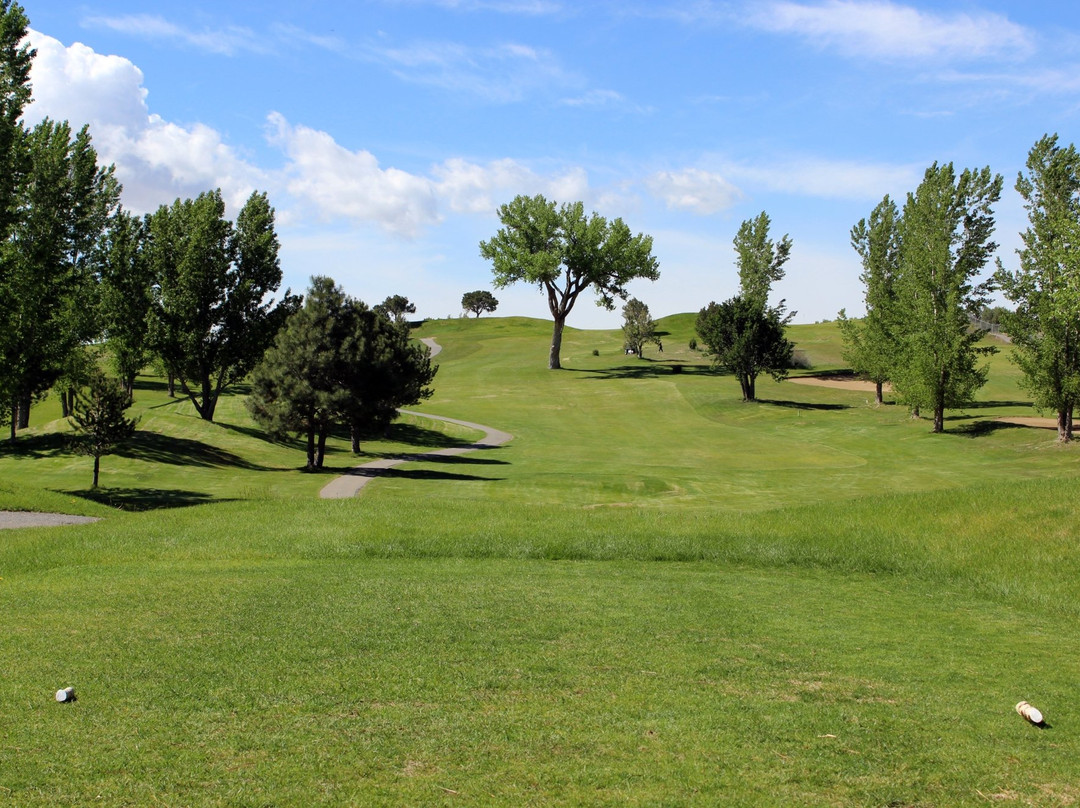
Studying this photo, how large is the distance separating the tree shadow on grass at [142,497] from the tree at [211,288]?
813 inches

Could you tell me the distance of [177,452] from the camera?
50688mm

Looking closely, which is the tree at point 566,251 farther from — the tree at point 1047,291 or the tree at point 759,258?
the tree at point 1047,291

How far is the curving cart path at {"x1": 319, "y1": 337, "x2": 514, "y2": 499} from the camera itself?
40.3 metres

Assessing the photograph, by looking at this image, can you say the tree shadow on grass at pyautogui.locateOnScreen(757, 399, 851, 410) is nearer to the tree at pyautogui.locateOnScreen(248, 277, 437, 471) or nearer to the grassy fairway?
the tree at pyautogui.locateOnScreen(248, 277, 437, 471)

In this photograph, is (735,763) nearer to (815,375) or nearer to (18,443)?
(18,443)

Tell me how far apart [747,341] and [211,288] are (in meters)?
47.8

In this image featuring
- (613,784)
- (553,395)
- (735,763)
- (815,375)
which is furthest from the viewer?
(815,375)

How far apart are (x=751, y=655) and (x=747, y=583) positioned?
6.16 m

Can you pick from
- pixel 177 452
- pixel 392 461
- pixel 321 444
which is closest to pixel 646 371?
pixel 392 461

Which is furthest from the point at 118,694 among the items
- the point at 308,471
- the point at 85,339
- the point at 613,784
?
the point at 85,339

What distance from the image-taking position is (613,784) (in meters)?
7.91

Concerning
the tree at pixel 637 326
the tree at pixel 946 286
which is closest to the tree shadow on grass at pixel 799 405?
the tree at pixel 946 286

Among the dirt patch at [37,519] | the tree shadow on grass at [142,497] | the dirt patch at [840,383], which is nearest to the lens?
the dirt patch at [37,519]

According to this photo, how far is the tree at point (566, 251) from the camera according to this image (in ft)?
326
